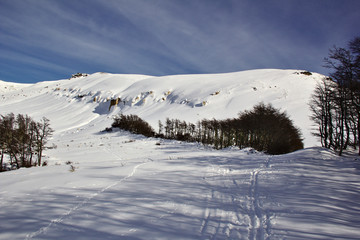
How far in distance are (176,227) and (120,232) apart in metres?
1.02

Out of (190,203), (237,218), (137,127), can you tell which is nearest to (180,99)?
(137,127)

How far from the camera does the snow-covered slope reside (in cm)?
4656

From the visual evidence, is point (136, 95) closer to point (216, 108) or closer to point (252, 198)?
point (216, 108)

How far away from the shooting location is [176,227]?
3.46 metres

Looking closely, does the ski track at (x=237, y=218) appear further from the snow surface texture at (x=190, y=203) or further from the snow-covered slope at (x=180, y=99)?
the snow-covered slope at (x=180, y=99)

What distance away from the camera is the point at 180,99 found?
5628 centimetres

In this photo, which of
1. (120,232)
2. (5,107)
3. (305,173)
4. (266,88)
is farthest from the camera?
(5,107)

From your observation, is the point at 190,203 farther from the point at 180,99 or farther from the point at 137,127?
the point at 180,99

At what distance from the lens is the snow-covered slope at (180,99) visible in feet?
153

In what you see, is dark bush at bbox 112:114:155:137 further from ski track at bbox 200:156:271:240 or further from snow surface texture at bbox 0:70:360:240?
ski track at bbox 200:156:271:240

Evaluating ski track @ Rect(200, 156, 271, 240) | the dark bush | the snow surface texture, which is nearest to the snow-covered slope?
the dark bush

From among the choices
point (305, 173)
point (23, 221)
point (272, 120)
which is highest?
point (272, 120)

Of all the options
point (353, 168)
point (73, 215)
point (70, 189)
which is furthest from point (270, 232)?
point (353, 168)

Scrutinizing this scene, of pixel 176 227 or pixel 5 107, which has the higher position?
pixel 5 107
